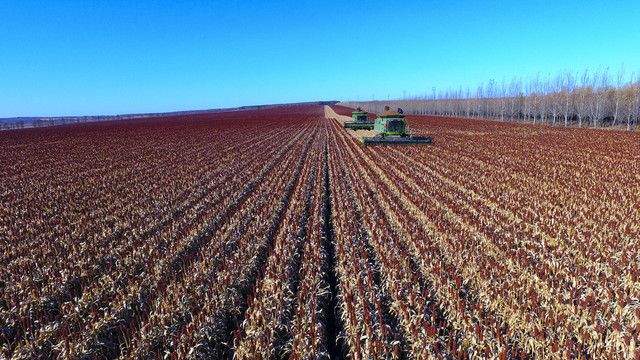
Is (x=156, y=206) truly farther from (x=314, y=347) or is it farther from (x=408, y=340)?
(x=408, y=340)

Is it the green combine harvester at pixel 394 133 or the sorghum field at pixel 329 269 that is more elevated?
the green combine harvester at pixel 394 133

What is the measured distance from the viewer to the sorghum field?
4188mm

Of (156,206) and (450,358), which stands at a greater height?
(156,206)

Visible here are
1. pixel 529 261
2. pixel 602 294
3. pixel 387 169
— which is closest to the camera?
pixel 602 294

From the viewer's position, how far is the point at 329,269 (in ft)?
21.2

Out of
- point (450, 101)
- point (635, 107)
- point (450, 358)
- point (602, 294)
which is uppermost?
point (450, 101)

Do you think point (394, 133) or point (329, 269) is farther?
point (394, 133)

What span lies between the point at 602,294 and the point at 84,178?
1937 cm

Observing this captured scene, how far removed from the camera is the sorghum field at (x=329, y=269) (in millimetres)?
4188

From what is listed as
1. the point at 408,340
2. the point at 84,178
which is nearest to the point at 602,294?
the point at 408,340

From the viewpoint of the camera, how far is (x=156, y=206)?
34.1ft

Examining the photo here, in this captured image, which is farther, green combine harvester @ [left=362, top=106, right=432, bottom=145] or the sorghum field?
green combine harvester @ [left=362, top=106, right=432, bottom=145]

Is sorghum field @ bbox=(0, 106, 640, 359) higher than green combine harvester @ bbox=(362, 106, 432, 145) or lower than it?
lower

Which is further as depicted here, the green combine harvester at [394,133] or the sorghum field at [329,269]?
the green combine harvester at [394,133]
